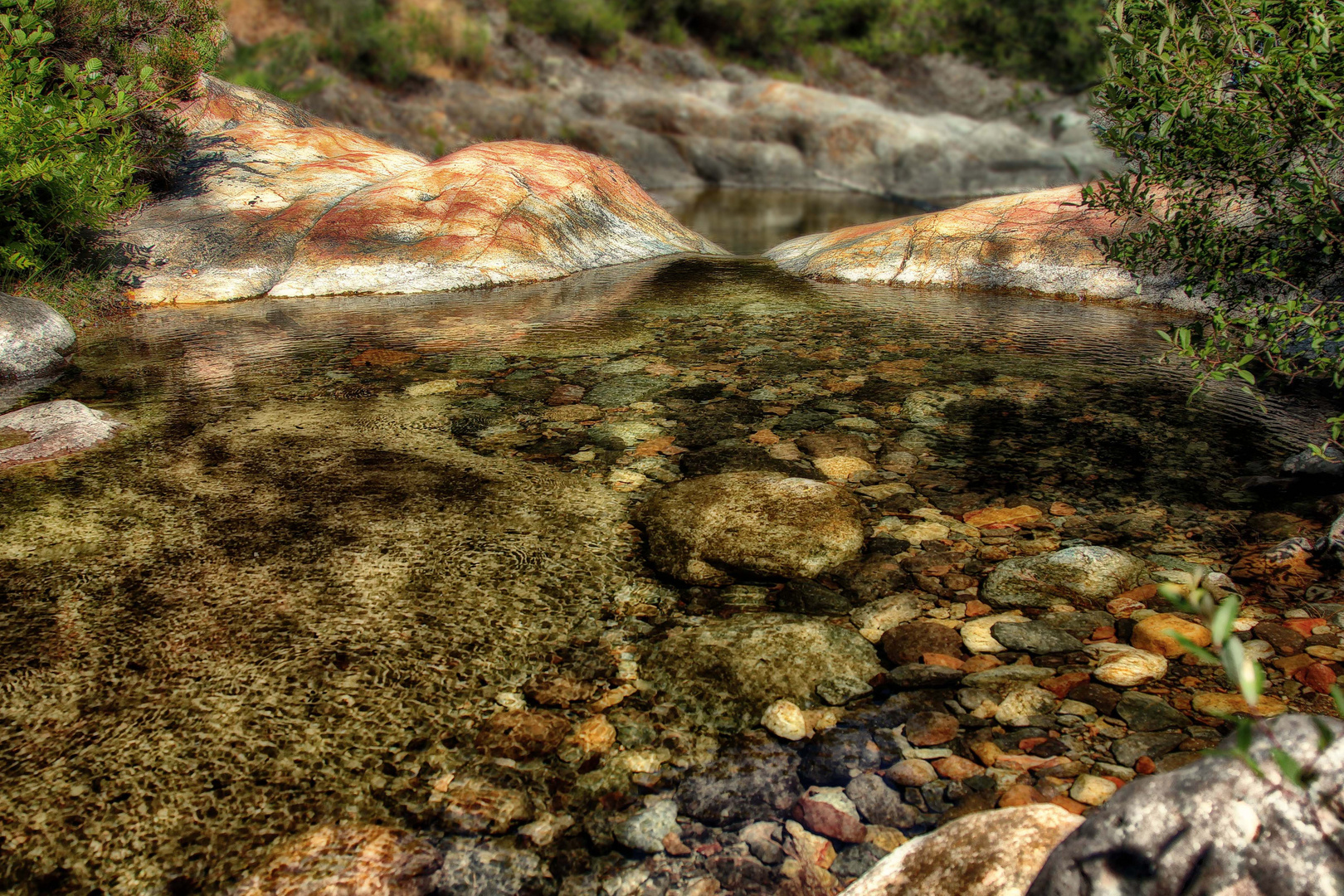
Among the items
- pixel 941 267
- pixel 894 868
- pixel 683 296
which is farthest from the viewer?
pixel 941 267

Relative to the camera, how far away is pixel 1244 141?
391 centimetres

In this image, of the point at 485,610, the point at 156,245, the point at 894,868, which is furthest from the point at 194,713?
the point at 156,245

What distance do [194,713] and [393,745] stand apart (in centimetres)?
61

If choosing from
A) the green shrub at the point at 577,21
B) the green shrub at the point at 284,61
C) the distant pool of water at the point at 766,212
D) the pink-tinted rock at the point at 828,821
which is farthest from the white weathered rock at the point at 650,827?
the green shrub at the point at 577,21

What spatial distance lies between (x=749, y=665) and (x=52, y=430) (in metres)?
3.97

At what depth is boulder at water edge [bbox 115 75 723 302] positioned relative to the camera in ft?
29.0

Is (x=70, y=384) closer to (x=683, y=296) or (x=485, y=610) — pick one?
(x=485, y=610)

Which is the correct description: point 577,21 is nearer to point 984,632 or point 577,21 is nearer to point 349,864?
point 984,632

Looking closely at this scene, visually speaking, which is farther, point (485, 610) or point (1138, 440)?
point (1138, 440)

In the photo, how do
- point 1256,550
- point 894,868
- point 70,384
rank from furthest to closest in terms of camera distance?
1. point 70,384
2. point 1256,550
3. point 894,868

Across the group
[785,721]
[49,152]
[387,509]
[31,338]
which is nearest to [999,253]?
[387,509]

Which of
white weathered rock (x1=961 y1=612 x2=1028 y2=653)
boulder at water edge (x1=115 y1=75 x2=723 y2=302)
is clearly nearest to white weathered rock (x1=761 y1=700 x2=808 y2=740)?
white weathered rock (x1=961 y1=612 x2=1028 y2=653)

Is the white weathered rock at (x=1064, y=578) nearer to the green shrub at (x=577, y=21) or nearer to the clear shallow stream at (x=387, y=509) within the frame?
the clear shallow stream at (x=387, y=509)

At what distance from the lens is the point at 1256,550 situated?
10.7 feet
